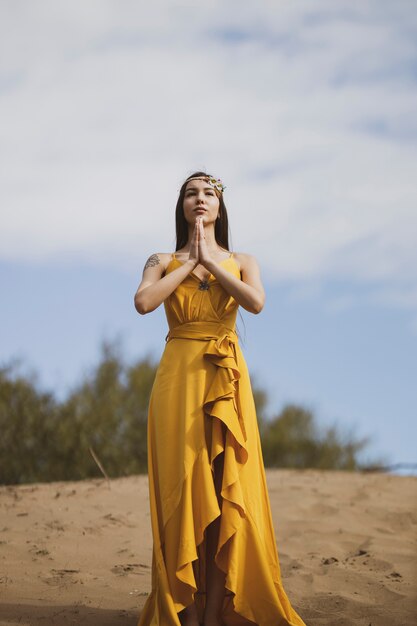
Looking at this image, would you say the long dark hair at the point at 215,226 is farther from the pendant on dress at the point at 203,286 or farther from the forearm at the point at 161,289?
the forearm at the point at 161,289

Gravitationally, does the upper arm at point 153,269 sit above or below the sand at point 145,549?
above

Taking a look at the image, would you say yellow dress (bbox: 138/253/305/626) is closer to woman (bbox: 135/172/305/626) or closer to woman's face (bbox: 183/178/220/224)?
woman (bbox: 135/172/305/626)

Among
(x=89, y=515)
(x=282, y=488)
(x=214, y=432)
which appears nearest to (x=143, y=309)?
(x=214, y=432)

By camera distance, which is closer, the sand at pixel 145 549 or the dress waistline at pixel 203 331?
the dress waistline at pixel 203 331

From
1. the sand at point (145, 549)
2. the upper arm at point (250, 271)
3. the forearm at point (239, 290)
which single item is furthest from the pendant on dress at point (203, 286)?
the sand at point (145, 549)

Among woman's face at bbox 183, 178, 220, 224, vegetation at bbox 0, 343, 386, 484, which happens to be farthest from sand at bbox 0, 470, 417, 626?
vegetation at bbox 0, 343, 386, 484

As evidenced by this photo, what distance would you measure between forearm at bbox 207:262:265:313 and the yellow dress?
0.57 ft

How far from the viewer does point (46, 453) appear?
57.4ft

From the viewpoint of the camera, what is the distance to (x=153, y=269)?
4.82 metres

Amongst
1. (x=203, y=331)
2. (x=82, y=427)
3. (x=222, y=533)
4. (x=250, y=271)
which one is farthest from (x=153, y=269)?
(x=82, y=427)

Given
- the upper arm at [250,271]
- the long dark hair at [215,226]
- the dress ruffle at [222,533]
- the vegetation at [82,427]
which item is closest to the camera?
the dress ruffle at [222,533]

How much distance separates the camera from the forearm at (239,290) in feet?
14.9

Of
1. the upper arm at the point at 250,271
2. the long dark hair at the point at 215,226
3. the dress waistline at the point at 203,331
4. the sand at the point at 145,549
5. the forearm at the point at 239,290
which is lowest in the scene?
the sand at the point at 145,549

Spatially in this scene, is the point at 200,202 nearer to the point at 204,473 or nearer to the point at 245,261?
the point at 245,261
